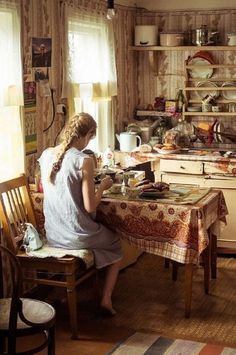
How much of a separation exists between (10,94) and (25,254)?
0.99m

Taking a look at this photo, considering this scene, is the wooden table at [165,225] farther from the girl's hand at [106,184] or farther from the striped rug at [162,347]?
the striped rug at [162,347]

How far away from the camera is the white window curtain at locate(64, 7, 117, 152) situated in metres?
4.78

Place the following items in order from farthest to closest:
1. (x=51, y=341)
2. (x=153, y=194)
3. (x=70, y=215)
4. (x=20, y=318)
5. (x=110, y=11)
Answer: (x=110, y=11)
(x=153, y=194)
(x=70, y=215)
(x=51, y=341)
(x=20, y=318)

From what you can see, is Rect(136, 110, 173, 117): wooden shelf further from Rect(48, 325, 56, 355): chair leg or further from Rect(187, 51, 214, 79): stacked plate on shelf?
Rect(48, 325, 56, 355): chair leg

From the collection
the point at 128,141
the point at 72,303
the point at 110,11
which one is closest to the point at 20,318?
the point at 72,303

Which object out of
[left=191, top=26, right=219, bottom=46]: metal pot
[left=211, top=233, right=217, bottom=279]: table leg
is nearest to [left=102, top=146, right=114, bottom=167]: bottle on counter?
[left=211, top=233, right=217, bottom=279]: table leg

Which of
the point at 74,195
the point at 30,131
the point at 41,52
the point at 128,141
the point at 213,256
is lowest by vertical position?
the point at 213,256

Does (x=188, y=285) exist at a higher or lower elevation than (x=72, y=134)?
lower

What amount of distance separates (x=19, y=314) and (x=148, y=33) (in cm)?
357

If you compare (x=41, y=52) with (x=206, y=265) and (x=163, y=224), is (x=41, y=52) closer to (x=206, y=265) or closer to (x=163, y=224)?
(x=163, y=224)

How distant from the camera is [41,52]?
14.5ft

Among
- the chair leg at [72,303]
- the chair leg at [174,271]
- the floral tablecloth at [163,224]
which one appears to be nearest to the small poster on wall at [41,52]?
the floral tablecloth at [163,224]

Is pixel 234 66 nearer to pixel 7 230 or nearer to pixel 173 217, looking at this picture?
pixel 173 217

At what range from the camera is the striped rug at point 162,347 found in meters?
3.58
